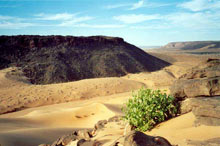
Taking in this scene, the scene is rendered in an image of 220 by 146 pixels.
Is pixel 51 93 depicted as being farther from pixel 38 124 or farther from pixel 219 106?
pixel 219 106

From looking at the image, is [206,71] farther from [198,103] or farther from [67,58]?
[67,58]

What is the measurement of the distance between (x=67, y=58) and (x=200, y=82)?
A: 89.6 ft

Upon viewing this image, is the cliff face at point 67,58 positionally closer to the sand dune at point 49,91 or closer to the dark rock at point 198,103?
the sand dune at point 49,91

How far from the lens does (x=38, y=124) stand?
34.9 feet

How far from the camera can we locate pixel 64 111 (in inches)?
483

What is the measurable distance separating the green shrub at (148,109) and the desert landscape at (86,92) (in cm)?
20

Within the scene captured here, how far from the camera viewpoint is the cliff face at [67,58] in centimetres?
2718

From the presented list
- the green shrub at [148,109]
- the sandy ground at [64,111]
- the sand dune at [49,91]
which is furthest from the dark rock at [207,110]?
the sand dune at [49,91]

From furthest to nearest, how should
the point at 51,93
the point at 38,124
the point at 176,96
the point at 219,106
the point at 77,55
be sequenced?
the point at 77,55 → the point at 51,93 → the point at 38,124 → the point at 176,96 → the point at 219,106

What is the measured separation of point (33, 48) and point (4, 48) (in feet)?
12.7

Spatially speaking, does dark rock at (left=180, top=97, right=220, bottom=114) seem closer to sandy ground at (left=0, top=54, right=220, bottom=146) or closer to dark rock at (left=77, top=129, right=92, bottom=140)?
sandy ground at (left=0, top=54, right=220, bottom=146)

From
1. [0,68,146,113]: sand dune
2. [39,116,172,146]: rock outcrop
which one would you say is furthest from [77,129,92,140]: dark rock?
[0,68,146,113]: sand dune

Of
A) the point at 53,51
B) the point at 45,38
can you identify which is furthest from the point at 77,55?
the point at 45,38

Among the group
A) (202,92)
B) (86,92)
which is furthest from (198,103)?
(86,92)
